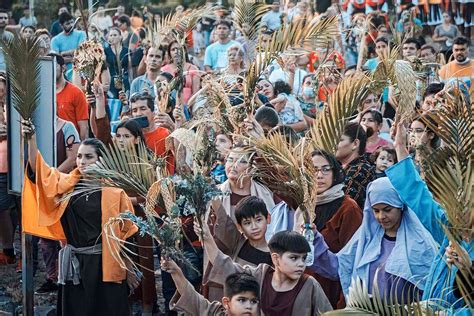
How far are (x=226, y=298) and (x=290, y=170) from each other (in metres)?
0.95

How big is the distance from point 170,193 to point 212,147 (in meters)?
0.63

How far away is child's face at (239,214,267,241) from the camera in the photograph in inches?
301

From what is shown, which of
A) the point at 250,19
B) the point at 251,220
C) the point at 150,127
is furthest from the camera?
the point at 250,19

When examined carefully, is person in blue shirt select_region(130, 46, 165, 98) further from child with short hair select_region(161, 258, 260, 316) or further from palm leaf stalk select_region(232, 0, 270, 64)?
child with short hair select_region(161, 258, 260, 316)

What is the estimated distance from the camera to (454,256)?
5.66 metres

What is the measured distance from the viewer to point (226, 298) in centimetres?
689

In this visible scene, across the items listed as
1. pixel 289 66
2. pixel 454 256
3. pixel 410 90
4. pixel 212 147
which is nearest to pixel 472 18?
pixel 289 66

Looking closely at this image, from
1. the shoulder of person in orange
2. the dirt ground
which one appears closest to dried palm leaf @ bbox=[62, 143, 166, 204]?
the shoulder of person in orange

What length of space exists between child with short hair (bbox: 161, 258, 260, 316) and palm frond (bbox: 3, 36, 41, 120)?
6.35 ft

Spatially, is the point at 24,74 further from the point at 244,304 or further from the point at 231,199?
the point at 244,304

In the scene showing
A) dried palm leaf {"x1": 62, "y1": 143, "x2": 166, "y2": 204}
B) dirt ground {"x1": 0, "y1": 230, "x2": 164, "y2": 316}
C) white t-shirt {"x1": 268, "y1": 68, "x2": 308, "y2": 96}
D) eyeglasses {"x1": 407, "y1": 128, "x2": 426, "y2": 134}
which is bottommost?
dirt ground {"x1": 0, "y1": 230, "x2": 164, "y2": 316}

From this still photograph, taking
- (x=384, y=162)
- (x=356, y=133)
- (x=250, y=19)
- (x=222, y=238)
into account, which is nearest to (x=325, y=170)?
(x=222, y=238)

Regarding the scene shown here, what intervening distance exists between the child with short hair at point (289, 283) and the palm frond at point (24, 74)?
2174mm

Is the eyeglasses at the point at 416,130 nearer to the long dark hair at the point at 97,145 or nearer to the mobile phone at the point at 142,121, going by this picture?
the mobile phone at the point at 142,121
